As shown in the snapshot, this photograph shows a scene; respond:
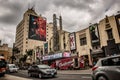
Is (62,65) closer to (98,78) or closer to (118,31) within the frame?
(118,31)

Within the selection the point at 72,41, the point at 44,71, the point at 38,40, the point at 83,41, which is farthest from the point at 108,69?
the point at 38,40

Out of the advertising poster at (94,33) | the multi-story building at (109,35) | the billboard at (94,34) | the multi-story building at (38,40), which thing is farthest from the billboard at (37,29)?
the multi-story building at (109,35)

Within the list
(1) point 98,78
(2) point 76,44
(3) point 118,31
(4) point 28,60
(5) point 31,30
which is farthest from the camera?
(4) point 28,60

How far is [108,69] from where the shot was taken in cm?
809

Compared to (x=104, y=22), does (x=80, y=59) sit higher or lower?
lower

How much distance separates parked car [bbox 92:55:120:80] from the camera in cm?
770

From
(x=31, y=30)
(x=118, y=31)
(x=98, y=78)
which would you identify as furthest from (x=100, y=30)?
(x=31, y=30)

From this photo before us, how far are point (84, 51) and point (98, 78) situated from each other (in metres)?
27.3

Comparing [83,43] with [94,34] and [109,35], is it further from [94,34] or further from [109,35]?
[109,35]

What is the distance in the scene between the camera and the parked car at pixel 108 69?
25.3 feet

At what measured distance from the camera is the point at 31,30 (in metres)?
57.0

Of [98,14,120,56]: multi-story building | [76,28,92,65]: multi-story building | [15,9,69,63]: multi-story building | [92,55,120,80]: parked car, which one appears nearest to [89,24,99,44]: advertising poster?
[98,14,120,56]: multi-story building

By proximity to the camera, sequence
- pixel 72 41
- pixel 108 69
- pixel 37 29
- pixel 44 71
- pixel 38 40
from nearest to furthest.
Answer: pixel 108 69, pixel 44 71, pixel 72 41, pixel 37 29, pixel 38 40

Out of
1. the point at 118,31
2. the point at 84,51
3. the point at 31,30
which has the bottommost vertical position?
the point at 84,51
